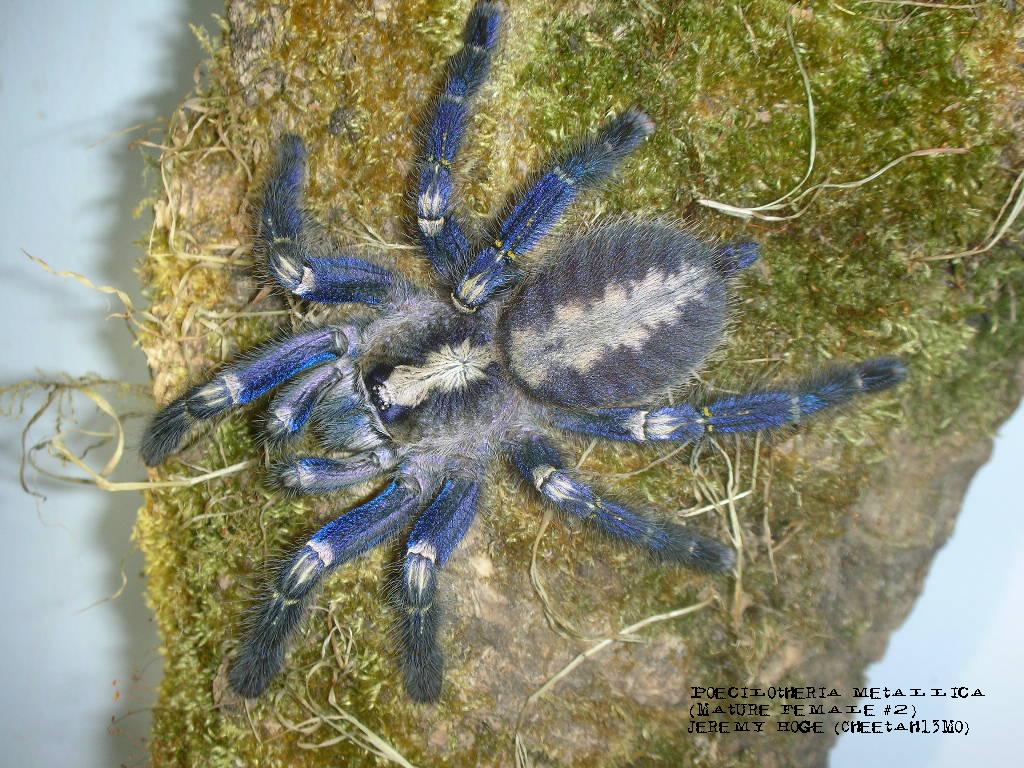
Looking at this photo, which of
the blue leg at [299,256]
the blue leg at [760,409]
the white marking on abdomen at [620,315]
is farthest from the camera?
the blue leg at [299,256]

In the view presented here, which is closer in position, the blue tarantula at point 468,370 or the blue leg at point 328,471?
the blue tarantula at point 468,370

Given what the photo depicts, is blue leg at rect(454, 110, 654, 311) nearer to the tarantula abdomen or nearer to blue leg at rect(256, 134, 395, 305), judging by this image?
the tarantula abdomen

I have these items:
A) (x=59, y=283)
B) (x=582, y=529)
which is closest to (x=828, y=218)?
(x=582, y=529)

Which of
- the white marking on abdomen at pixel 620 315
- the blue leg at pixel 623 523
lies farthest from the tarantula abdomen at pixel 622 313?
the blue leg at pixel 623 523

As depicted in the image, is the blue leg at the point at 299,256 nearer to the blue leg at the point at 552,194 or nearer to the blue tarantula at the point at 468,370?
the blue tarantula at the point at 468,370

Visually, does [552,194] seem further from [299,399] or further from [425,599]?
[425,599]

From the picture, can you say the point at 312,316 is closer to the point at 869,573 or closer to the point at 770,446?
the point at 770,446

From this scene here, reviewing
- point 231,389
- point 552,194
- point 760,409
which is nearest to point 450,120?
point 552,194

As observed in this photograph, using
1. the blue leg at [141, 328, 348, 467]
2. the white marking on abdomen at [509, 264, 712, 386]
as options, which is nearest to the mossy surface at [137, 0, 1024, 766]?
the blue leg at [141, 328, 348, 467]
